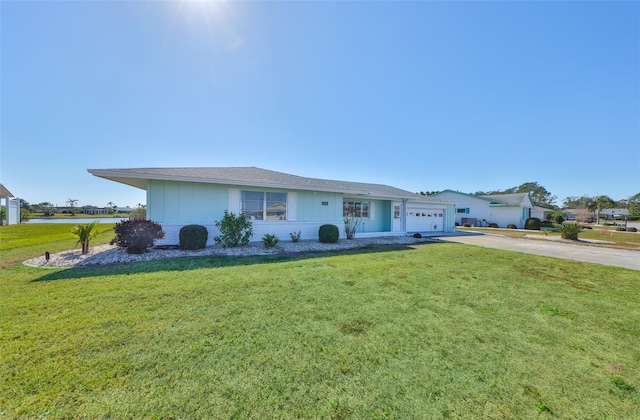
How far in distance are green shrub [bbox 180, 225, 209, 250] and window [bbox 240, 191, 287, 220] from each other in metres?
2.07

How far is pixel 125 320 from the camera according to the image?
3.21 metres

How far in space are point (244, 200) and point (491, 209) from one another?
3047 cm

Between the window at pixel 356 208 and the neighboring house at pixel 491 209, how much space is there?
18.8 meters

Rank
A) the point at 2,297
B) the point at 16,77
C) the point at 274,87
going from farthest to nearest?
the point at 274,87 < the point at 16,77 < the point at 2,297

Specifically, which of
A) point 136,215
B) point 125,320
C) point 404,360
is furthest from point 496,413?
point 136,215

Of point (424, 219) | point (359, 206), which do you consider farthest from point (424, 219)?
point (359, 206)

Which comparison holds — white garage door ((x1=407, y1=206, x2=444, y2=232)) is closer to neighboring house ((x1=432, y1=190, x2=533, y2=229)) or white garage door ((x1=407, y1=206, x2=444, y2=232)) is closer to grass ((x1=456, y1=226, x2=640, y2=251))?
grass ((x1=456, y1=226, x2=640, y2=251))

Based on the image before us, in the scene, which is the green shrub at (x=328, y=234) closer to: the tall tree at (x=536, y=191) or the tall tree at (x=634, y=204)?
the tall tree at (x=536, y=191)

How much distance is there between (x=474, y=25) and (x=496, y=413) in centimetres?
1247

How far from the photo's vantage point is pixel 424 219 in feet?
59.8

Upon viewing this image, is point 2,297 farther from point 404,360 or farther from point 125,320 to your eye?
point 404,360

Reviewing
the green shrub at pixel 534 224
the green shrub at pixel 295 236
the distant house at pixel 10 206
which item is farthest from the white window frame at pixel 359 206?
the distant house at pixel 10 206

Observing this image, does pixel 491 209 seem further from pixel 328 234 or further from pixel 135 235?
pixel 135 235

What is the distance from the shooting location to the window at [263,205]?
1036 centimetres
